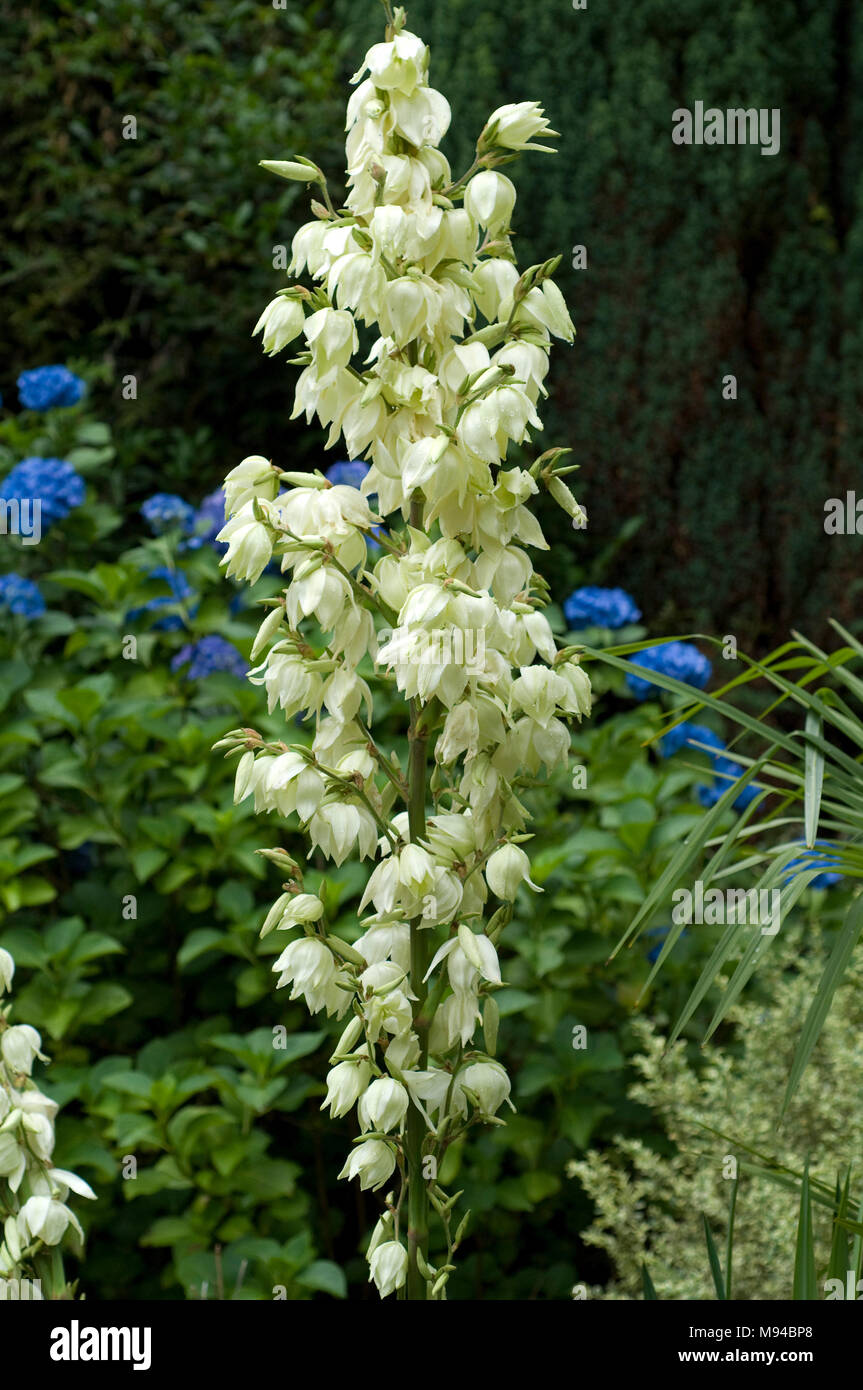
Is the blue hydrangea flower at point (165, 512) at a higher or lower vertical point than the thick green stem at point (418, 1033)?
higher

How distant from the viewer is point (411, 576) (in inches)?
44.7

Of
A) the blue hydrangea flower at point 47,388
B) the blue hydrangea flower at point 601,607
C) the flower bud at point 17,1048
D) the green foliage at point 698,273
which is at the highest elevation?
the green foliage at point 698,273

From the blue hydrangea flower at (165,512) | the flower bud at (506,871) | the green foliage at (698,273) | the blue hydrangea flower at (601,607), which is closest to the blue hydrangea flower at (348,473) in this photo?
the blue hydrangea flower at (165,512)

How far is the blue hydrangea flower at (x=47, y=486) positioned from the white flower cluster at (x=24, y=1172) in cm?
165

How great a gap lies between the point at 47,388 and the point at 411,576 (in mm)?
2073

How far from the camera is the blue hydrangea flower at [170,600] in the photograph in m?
2.54

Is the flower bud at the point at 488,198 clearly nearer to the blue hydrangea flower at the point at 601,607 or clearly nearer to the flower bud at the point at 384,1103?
the flower bud at the point at 384,1103

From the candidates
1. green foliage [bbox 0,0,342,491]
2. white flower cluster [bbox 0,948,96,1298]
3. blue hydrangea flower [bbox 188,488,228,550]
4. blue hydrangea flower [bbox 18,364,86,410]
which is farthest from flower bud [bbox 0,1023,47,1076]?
green foliage [bbox 0,0,342,491]

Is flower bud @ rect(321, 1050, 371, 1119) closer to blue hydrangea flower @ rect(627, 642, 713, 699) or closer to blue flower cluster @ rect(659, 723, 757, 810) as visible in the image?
blue flower cluster @ rect(659, 723, 757, 810)

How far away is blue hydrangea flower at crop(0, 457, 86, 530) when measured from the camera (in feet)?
8.54

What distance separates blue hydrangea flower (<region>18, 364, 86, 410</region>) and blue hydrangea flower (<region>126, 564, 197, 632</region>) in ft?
1.91

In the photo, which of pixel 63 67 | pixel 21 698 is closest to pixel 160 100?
pixel 63 67

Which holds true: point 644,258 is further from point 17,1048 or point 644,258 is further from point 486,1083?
point 17,1048
